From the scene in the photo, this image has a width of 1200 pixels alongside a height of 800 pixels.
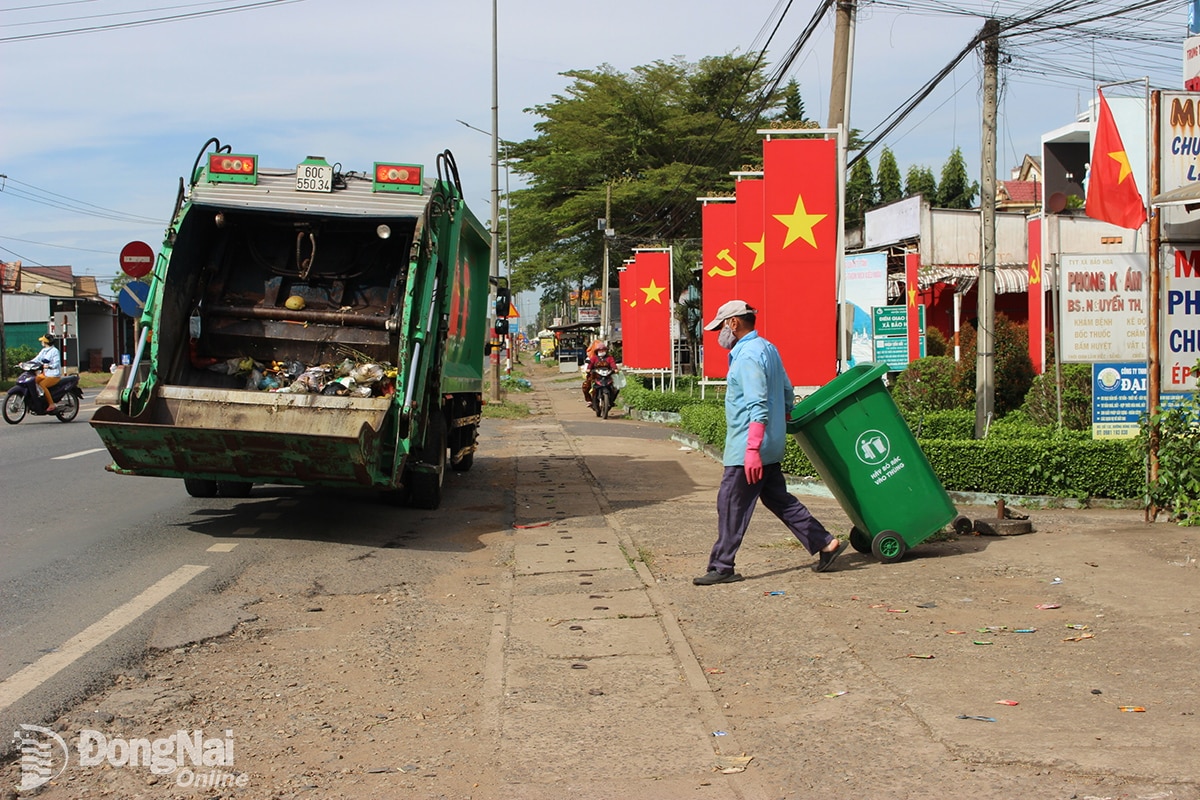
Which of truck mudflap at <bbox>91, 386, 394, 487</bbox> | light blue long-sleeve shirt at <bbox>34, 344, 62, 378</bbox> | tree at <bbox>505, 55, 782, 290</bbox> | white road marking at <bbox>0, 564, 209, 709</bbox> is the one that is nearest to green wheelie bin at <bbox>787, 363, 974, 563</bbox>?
truck mudflap at <bbox>91, 386, 394, 487</bbox>

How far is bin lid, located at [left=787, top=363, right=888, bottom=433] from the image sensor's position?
745 centimetres

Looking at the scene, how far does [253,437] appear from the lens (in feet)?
27.3

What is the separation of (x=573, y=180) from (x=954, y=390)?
94.1 ft

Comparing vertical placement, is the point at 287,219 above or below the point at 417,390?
above

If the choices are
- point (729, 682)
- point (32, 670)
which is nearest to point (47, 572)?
point (32, 670)

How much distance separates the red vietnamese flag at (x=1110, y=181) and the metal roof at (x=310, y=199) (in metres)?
6.47

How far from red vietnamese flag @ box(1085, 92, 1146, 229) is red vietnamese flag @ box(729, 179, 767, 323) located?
5190 millimetres

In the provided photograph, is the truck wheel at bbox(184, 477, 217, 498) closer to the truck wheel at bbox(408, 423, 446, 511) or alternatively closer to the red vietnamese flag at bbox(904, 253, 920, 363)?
the truck wheel at bbox(408, 423, 446, 511)

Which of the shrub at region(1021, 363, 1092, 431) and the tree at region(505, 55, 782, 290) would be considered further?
the tree at region(505, 55, 782, 290)

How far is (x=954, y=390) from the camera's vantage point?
1586 centimetres

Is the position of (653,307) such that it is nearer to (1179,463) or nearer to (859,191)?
(1179,463)

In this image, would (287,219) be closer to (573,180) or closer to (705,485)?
(705,485)

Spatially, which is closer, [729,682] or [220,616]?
[729,682]

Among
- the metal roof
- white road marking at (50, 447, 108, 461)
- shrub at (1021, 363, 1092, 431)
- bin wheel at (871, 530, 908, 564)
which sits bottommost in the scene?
bin wheel at (871, 530, 908, 564)
